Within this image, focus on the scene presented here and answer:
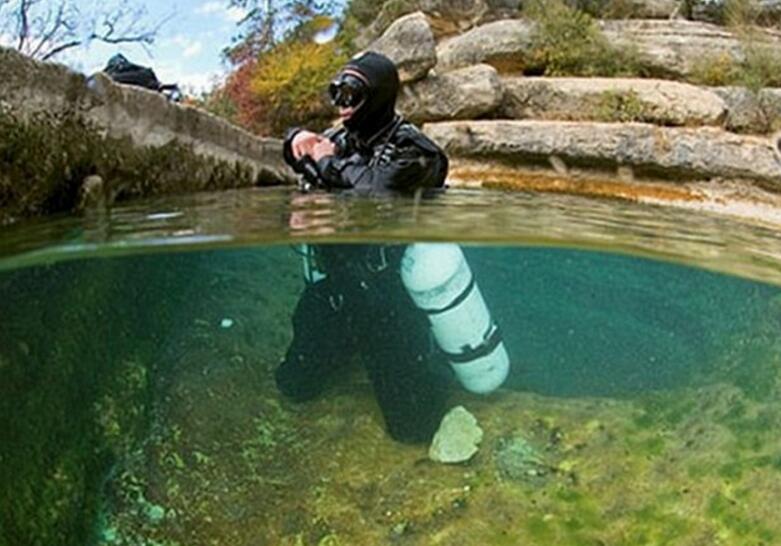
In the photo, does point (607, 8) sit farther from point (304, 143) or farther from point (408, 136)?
point (304, 143)

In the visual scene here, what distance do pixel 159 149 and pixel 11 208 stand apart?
5.29 ft

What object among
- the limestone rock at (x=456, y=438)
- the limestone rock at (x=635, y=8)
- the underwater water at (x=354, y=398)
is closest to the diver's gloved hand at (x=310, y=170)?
the underwater water at (x=354, y=398)

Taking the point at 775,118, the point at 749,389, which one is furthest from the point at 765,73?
the point at 749,389

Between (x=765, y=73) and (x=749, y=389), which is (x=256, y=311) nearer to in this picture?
(x=749, y=389)

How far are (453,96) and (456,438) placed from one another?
1269 cm

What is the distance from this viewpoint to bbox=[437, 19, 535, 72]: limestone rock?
17.1 meters

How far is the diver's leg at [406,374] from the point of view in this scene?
3.62m

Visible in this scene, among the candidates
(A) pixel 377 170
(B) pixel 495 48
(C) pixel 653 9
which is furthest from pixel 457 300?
(C) pixel 653 9

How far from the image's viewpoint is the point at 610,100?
Answer: 48.4 ft

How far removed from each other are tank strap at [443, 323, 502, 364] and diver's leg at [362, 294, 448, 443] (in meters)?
0.07

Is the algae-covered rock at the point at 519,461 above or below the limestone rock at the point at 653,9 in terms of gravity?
above

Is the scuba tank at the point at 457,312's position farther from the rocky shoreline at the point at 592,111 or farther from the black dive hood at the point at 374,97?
the rocky shoreline at the point at 592,111

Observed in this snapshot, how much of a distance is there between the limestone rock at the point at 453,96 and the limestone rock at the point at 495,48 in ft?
4.26

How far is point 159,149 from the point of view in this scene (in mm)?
5438
